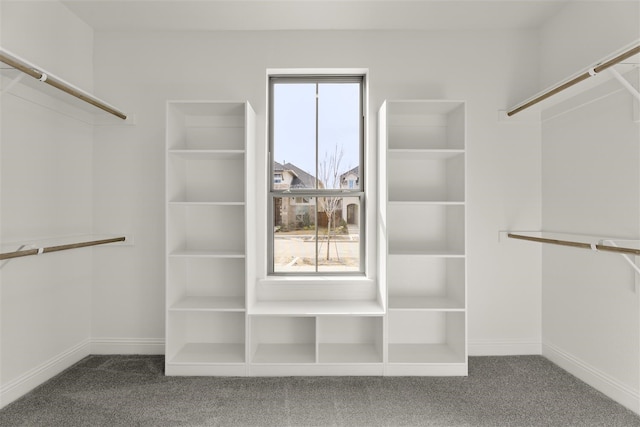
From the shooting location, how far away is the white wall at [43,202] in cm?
221

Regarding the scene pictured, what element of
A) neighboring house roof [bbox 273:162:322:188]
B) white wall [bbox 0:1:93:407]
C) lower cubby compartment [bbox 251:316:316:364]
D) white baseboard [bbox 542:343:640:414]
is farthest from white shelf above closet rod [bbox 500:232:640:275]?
white wall [bbox 0:1:93:407]

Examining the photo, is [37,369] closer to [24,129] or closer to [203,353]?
[203,353]

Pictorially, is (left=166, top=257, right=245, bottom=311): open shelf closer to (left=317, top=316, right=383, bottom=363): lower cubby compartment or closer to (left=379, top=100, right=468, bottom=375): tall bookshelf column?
(left=317, top=316, right=383, bottom=363): lower cubby compartment

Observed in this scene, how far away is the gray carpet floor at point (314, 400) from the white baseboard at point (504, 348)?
242 mm

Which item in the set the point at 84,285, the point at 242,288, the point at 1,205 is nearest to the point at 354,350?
the point at 242,288

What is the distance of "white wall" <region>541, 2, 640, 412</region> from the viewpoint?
217cm

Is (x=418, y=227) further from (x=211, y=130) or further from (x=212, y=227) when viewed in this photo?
(x=211, y=130)

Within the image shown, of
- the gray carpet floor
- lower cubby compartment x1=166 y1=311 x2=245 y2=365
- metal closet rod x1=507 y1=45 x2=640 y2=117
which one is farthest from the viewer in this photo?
lower cubby compartment x1=166 y1=311 x2=245 y2=365

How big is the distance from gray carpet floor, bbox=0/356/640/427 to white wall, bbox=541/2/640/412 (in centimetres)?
24

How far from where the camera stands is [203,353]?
2771 millimetres

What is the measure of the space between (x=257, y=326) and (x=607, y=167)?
2683mm

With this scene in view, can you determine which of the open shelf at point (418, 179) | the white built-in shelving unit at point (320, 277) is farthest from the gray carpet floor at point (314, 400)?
the open shelf at point (418, 179)

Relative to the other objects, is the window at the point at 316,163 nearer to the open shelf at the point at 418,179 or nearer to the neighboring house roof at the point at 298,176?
the neighboring house roof at the point at 298,176

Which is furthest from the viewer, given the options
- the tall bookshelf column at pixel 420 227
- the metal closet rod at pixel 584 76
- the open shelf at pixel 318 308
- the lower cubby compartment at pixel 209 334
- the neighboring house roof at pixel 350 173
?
the neighboring house roof at pixel 350 173
